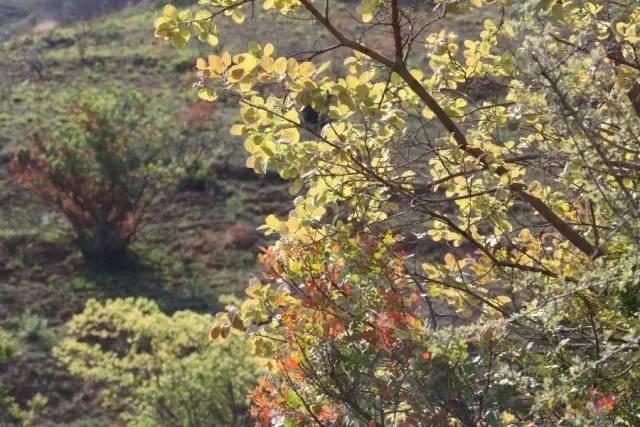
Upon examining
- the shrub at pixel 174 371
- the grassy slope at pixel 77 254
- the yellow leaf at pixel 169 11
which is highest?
the grassy slope at pixel 77 254

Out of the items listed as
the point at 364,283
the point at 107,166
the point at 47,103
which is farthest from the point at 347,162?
the point at 47,103

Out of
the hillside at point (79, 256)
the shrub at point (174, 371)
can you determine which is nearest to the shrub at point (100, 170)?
the hillside at point (79, 256)

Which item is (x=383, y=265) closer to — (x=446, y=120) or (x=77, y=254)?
(x=446, y=120)

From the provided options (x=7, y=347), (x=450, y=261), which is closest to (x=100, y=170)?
(x=7, y=347)

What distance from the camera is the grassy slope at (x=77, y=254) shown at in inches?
433

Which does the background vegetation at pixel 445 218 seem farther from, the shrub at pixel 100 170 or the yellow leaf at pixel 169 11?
the shrub at pixel 100 170

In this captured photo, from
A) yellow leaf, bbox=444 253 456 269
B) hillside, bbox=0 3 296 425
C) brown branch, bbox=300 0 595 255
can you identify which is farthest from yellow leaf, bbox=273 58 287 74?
hillside, bbox=0 3 296 425

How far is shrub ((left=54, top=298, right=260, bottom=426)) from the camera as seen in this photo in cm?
819

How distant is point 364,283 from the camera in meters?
3.06

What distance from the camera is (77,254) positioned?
14781 millimetres

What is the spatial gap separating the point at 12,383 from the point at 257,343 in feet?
27.6

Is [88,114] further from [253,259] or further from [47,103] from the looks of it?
[47,103]

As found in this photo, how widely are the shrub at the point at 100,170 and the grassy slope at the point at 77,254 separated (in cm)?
62

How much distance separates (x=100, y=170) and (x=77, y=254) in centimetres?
178
